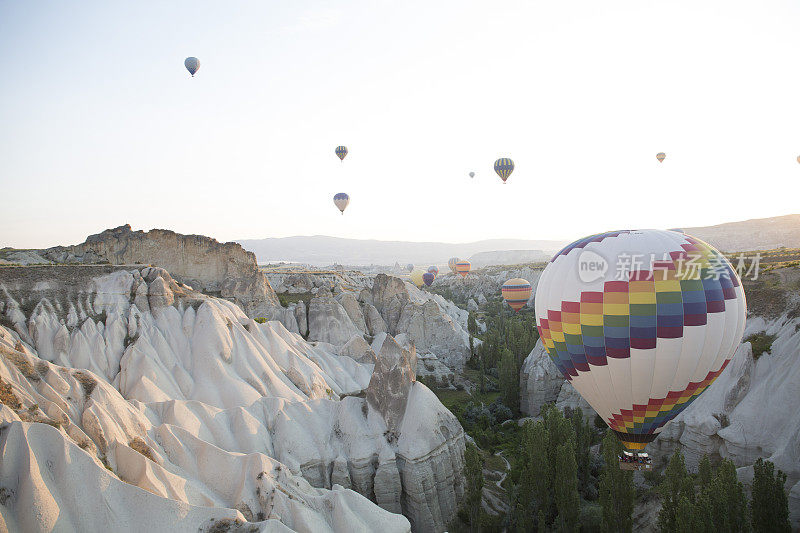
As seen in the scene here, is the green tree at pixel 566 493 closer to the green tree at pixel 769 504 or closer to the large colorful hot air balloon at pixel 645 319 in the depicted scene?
the large colorful hot air balloon at pixel 645 319

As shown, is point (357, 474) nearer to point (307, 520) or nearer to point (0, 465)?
point (307, 520)

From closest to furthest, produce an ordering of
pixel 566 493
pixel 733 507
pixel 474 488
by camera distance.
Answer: pixel 733 507, pixel 566 493, pixel 474 488

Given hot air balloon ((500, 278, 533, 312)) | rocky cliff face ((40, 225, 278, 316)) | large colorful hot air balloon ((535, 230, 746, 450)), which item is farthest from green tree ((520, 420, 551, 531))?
hot air balloon ((500, 278, 533, 312))

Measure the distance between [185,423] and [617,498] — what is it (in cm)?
1655

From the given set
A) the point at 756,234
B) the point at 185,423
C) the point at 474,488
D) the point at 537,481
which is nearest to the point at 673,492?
the point at 537,481

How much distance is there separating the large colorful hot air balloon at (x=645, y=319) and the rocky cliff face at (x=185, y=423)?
7.56m

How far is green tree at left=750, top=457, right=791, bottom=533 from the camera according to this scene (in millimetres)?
13602

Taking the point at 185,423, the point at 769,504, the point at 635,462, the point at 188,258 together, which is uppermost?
the point at 188,258

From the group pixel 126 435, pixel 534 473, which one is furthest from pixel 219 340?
pixel 534 473

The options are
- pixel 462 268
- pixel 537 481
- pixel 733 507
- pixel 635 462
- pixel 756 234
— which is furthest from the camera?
pixel 756 234

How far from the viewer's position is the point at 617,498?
16344mm

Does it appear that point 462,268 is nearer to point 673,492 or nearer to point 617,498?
point 617,498

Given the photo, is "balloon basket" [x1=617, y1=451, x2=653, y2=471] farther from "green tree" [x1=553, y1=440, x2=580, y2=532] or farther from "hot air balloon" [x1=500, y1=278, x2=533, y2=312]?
"hot air balloon" [x1=500, y1=278, x2=533, y2=312]

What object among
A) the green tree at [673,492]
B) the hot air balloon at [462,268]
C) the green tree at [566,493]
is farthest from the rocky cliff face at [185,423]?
the hot air balloon at [462,268]
